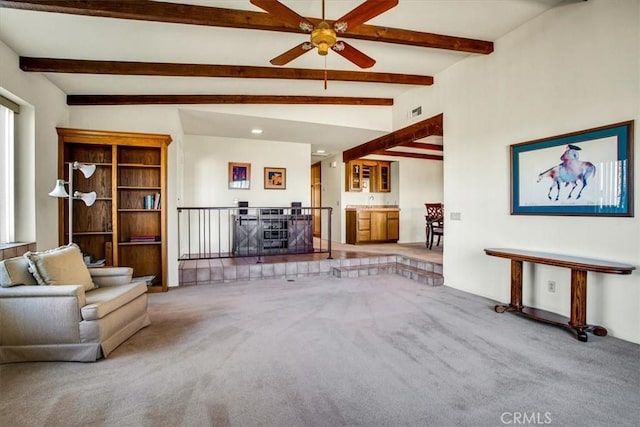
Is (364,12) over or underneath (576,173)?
over

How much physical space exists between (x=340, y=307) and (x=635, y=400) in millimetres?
2475

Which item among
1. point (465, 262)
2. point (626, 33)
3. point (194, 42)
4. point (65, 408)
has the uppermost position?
point (194, 42)

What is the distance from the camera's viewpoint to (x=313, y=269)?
5.46m

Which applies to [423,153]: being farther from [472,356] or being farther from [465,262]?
[472,356]

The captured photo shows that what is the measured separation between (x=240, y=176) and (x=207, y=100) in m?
2.32

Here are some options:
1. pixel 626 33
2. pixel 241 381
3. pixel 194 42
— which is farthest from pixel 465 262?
pixel 194 42

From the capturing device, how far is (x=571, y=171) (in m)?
3.14

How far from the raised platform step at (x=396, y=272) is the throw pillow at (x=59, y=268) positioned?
3.55m

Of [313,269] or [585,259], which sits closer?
[585,259]

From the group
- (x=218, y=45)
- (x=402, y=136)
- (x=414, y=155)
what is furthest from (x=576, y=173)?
(x=414, y=155)

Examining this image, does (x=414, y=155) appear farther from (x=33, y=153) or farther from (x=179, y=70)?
(x=33, y=153)

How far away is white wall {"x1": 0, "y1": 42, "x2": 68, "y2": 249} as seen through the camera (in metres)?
3.30

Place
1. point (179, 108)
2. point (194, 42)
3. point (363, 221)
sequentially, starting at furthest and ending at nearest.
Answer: point (363, 221)
point (179, 108)
point (194, 42)

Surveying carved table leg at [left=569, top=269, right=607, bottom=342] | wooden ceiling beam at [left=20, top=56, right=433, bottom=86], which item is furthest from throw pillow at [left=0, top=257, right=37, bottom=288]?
carved table leg at [left=569, top=269, right=607, bottom=342]
